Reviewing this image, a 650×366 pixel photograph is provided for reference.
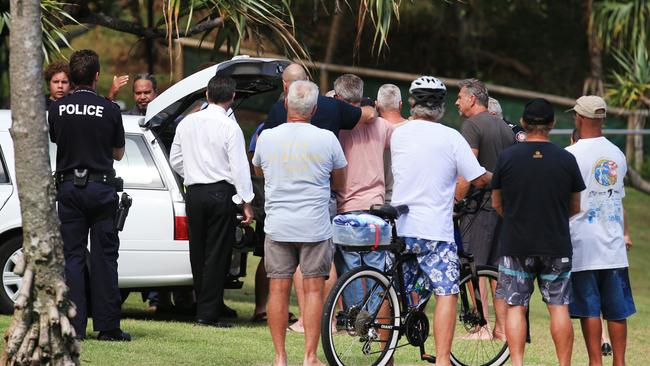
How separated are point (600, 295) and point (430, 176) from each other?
1290 millimetres

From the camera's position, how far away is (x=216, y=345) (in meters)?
9.30

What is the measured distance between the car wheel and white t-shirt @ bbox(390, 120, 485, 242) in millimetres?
3387

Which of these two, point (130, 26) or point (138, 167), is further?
point (130, 26)

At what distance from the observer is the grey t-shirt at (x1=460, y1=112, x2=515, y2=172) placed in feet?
34.6

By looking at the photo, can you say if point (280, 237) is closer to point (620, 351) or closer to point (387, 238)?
point (387, 238)

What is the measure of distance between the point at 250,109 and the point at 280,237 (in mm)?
13099

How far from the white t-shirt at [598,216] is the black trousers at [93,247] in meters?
2.95

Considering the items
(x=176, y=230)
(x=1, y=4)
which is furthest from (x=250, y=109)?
(x=176, y=230)

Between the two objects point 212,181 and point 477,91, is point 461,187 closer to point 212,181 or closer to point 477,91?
point 477,91

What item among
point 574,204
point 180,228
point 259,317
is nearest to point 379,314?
point 574,204

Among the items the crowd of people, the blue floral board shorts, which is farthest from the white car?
the blue floral board shorts

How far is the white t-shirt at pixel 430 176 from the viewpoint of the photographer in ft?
27.1

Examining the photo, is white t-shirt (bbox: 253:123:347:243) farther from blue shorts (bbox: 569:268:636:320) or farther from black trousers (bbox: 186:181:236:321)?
black trousers (bbox: 186:181:236:321)


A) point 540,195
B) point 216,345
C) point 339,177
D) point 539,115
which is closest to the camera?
point 540,195
